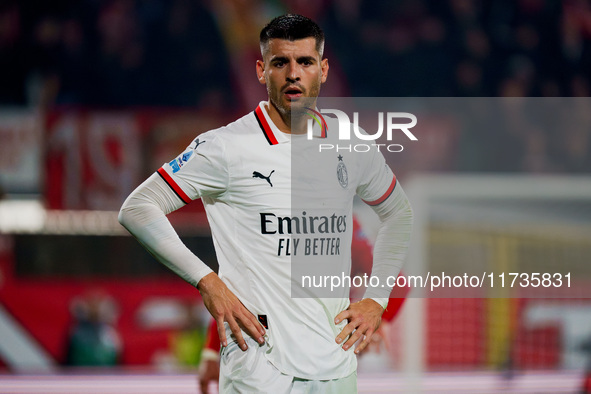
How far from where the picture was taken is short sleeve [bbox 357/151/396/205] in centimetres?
229

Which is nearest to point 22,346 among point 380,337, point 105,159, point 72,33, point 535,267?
point 105,159

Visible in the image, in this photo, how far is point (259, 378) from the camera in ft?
6.67

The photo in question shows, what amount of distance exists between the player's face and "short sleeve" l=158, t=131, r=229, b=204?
22cm

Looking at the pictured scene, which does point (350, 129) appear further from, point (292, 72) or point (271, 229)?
point (271, 229)

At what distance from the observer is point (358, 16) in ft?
28.7

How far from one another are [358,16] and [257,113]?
6.84 m

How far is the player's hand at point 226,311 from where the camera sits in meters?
1.98

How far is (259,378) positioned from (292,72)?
0.83 meters

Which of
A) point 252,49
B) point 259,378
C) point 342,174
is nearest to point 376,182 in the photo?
point 342,174

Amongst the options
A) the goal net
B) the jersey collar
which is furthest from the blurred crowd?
the jersey collar

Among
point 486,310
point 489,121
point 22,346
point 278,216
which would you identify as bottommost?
point 22,346

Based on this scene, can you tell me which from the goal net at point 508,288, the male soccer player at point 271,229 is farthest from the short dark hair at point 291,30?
the goal net at point 508,288

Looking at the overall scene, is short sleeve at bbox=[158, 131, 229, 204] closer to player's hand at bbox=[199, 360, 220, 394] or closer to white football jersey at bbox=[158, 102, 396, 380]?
white football jersey at bbox=[158, 102, 396, 380]

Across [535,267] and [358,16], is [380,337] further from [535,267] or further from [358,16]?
[358,16]
